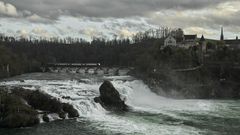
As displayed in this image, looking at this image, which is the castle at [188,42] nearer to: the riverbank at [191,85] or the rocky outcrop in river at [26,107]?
the riverbank at [191,85]

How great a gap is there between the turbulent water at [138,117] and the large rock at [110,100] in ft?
3.83

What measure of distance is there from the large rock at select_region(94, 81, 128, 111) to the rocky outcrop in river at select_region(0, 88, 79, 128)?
5.54m

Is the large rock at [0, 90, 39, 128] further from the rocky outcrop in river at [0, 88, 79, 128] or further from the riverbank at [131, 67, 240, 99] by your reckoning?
the riverbank at [131, 67, 240, 99]

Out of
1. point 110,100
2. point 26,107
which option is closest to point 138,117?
point 110,100

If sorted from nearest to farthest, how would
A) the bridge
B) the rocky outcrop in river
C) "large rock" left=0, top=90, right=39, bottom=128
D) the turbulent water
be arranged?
the turbulent water, "large rock" left=0, top=90, right=39, bottom=128, the rocky outcrop in river, the bridge

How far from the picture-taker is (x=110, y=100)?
44562mm

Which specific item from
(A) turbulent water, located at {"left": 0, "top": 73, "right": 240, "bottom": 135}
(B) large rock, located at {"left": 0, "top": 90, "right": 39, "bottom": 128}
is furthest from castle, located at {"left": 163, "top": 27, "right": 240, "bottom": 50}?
(B) large rock, located at {"left": 0, "top": 90, "right": 39, "bottom": 128}

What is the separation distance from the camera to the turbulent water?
33.2 meters

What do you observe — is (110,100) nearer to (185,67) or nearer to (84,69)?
(185,67)

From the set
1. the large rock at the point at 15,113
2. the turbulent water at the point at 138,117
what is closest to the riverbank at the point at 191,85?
the turbulent water at the point at 138,117

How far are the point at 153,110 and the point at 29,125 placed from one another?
15.8m

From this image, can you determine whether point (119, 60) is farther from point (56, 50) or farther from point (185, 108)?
point (185, 108)

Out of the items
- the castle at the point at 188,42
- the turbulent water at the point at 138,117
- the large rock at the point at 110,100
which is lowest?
the turbulent water at the point at 138,117

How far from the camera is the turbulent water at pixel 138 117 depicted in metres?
33.2
